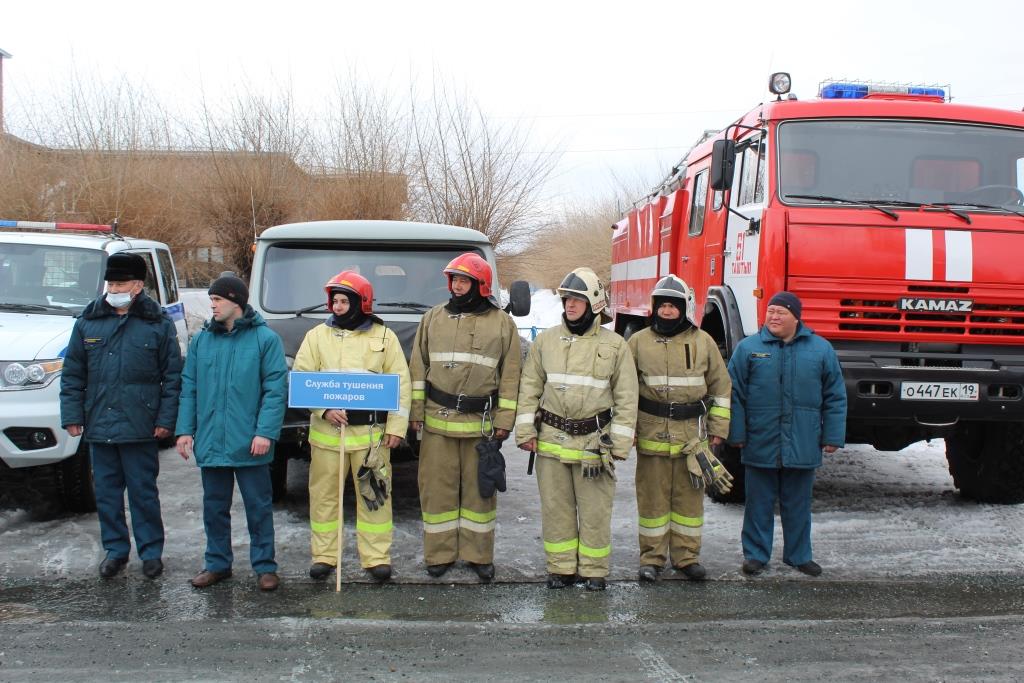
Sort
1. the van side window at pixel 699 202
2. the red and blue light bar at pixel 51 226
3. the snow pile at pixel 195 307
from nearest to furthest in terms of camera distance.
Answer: the red and blue light bar at pixel 51 226
the van side window at pixel 699 202
the snow pile at pixel 195 307

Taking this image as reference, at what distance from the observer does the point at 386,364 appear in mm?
5172

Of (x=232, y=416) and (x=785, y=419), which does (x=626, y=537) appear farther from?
(x=232, y=416)

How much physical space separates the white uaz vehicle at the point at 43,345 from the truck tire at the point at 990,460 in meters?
6.09

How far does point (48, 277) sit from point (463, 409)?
380 cm

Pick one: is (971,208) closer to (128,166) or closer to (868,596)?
(868,596)

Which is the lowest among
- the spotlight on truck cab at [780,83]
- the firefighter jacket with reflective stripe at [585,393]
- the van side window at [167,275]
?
the firefighter jacket with reflective stripe at [585,393]

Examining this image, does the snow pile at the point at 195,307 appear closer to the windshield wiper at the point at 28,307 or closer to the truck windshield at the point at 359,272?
the windshield wiper at the point at 28,307

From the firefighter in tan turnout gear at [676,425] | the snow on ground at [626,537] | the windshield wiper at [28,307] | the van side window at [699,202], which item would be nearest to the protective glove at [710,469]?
the firefighter in tan turnout gear at [676,425]

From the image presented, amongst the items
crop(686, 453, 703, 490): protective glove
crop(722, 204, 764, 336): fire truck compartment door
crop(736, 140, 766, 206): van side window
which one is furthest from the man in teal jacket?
crop(736, 140, 766, 206): van side window

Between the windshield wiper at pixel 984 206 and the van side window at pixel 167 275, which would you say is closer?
the windshield wiper at pixel 984 206

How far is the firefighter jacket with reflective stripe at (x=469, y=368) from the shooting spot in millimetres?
5188

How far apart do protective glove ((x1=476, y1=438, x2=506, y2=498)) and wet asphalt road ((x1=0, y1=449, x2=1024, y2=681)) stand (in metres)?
0.57

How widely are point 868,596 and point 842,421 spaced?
1020 mm

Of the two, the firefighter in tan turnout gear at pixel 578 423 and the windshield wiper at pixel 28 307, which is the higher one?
the windshield wiper at pixel 28 307
